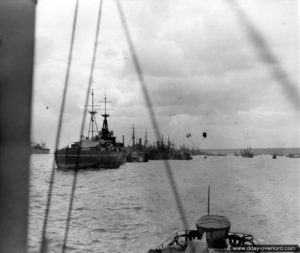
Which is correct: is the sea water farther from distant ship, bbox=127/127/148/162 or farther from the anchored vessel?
distant ship, bbox=127/127/148/162

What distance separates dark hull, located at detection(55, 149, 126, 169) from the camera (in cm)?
8550

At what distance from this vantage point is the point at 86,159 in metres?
88.8

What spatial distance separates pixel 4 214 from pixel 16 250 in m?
0.82

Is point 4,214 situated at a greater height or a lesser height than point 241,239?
greater

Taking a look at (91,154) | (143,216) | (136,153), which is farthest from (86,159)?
(136,153)

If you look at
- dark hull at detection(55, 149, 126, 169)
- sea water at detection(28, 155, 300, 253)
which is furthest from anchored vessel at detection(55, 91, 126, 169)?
sea water at detection(28, 155, 300, 253)

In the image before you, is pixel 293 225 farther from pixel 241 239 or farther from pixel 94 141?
pixel 94 141

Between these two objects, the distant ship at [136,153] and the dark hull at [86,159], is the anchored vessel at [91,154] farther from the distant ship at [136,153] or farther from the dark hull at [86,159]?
the distant ship at [136,153]

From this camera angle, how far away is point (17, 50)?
646 cm

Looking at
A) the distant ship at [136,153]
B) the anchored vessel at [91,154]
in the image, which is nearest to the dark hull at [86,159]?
the anchored vessel at [91,154]

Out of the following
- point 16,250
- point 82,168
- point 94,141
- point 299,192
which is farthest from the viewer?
point 94,141

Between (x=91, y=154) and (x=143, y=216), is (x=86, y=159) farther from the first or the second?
(x=143, y=216)

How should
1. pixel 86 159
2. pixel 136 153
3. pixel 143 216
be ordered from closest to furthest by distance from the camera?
pixel 143 216, pixel 86 159, pixel 136 153

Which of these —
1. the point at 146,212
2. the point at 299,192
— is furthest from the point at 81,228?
the point at 299,192
